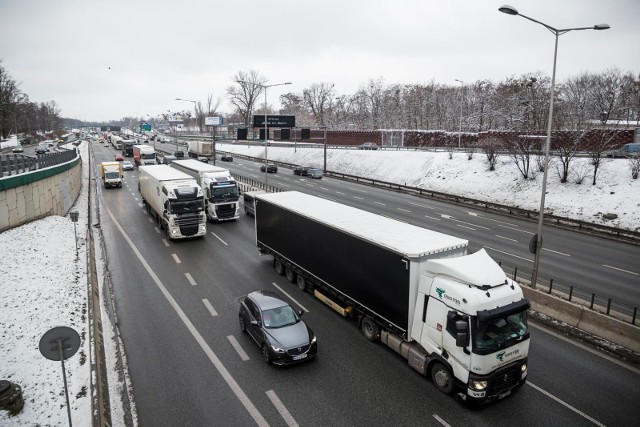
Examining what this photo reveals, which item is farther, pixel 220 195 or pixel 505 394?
pixel 220 195

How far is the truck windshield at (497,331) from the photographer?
9.20 metres

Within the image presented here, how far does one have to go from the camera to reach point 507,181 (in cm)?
3997

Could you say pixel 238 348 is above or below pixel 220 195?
below

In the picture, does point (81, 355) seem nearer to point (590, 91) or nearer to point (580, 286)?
point (580, 286)

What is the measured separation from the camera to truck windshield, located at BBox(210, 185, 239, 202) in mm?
28672

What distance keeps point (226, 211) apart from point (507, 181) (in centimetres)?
2878

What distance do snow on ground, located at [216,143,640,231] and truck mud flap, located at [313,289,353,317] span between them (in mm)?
24827

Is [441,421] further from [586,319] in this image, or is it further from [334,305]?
[586,319]

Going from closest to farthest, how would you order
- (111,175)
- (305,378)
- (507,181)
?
(305,378) → (507,181) → (111,175)

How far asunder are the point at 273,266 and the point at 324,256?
6117 millimetres

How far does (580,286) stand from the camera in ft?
58.3

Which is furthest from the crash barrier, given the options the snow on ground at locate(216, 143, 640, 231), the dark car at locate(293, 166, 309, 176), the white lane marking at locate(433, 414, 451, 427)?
the dark car at locate(293, 166, 309, 176)

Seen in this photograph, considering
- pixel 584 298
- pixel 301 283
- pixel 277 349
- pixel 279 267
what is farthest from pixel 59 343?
pixel 584 298

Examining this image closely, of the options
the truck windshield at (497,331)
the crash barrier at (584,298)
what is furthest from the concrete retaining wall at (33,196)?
the crash barrier at (584,298)
